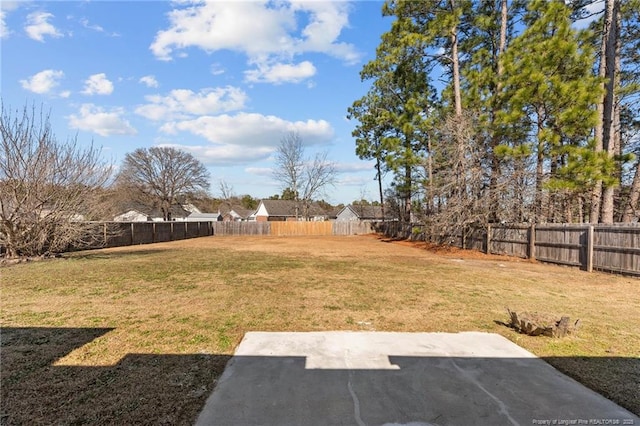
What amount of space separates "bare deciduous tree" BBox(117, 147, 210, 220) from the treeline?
28931 millimetres

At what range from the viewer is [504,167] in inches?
509

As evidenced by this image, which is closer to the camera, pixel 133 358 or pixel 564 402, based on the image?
pixel 564 402

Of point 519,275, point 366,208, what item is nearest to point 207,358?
Answer: point 519,275

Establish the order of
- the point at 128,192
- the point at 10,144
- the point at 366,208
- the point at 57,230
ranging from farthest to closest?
1. the point at 366,208
2. the point at 128,192
3. the point at 57,230
4. the point at 10,144

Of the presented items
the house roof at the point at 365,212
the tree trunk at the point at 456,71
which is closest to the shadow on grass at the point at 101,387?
the tree trunk at the point at 456,71

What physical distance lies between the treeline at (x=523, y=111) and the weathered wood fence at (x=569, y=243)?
832mm

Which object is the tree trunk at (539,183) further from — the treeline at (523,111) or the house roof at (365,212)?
the house roof at (365,212)

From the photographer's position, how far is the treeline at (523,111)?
10.4 metres

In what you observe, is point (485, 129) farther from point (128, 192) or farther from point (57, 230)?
point (128, 192)

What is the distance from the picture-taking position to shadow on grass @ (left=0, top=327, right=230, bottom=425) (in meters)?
2.29

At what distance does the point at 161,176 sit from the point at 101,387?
40571mm

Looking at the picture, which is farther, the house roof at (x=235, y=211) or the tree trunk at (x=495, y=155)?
the house roof at (x=235, y=211)

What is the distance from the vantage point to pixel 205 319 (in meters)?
4.55

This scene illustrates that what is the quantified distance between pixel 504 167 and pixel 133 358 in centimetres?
1369
